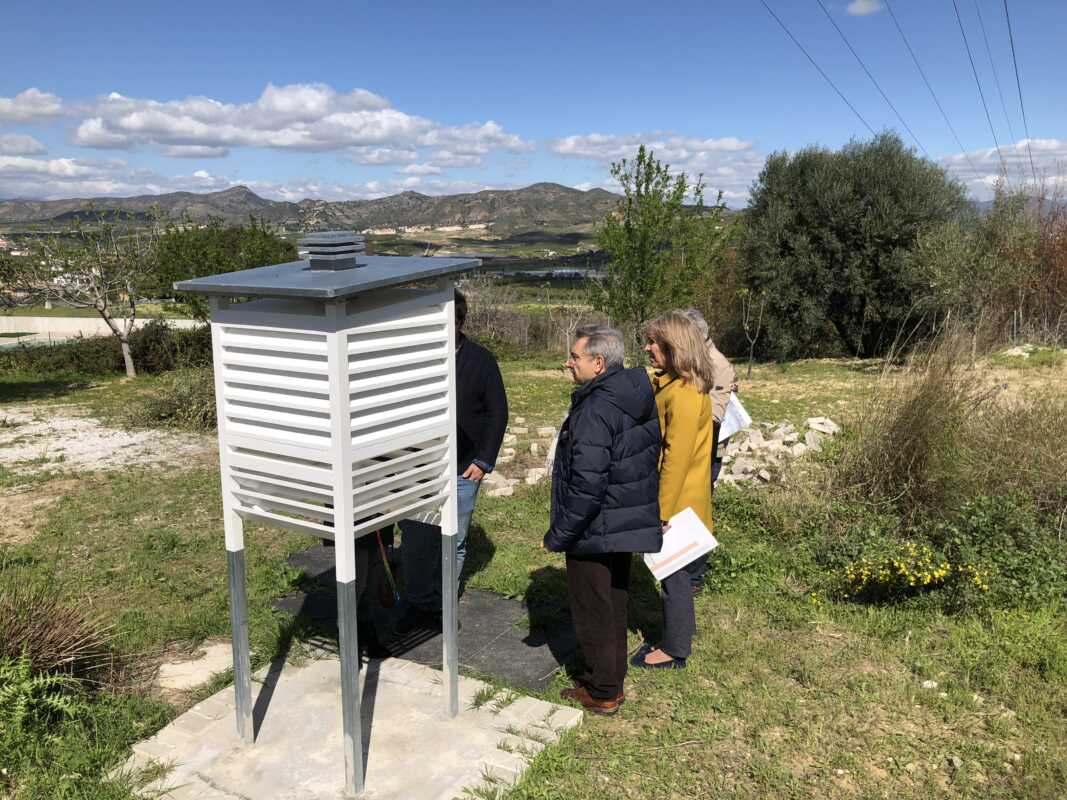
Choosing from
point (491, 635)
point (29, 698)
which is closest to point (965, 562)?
point (491, 635)

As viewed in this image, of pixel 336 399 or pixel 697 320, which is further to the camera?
pixel 697 320

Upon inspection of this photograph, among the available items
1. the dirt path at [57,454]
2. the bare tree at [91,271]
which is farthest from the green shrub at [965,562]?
the bare tree at [91,271]

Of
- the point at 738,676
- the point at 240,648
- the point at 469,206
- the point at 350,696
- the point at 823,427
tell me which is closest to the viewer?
the point at 350,696

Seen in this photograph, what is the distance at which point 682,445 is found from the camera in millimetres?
3803

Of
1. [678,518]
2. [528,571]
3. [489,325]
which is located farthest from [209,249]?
[678,518]

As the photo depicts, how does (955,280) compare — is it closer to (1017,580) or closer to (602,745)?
(1017,580)

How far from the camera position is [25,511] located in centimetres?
686

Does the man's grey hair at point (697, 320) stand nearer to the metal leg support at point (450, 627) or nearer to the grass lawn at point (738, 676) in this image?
the grass lawn at point (738, 676)

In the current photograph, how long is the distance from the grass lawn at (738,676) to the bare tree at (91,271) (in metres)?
12.6

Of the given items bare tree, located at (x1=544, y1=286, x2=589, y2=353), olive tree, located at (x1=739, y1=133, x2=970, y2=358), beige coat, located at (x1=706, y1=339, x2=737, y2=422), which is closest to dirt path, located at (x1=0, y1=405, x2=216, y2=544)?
beige coat, located at (x1=706, y1=339, x2=737, y2=422)

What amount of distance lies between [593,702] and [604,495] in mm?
1017

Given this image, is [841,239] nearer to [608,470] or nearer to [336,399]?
[608,470]

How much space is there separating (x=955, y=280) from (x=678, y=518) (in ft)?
53.2

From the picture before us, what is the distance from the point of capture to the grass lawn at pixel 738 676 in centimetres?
313
